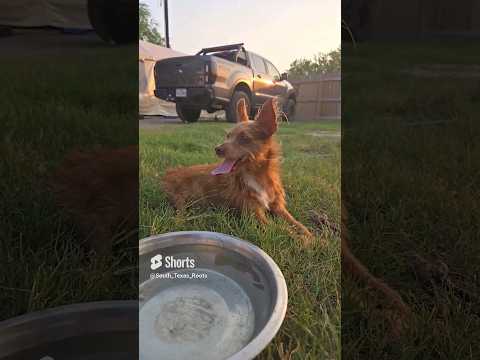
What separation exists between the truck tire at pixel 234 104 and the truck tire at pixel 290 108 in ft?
0.18

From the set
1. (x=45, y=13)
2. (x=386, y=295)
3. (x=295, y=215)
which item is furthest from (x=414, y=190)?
(x=45, y=13)

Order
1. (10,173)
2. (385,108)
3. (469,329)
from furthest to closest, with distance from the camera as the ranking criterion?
(385,108) → (10,173) → (469,329)

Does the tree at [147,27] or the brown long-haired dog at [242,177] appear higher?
the tree at [147,27]

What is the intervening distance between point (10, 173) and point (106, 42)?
43cm

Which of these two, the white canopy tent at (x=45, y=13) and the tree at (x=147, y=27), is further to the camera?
the white canopy tent at (x=45, y=13)

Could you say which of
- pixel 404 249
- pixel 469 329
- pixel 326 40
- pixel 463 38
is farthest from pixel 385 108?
pixel 326 40

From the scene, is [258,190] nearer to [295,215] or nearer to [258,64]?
[295,215]

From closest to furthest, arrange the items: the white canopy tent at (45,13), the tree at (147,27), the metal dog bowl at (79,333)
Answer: the tree at (147,27)
the metal dog bowl at (79,333)
the white canopy tent at (45,13)

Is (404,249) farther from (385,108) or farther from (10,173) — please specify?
(10,173)

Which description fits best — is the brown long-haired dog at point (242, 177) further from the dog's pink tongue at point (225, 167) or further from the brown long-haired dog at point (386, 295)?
the brown long-haired dog at point (386, 295)

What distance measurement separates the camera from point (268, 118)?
63cm

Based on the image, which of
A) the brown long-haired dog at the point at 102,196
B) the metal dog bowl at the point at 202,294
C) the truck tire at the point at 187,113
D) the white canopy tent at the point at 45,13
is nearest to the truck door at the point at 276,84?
the truck tire at the point at 187,113

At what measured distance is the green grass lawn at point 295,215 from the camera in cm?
61

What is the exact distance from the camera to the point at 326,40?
600mm
